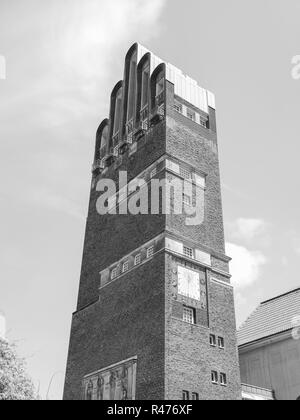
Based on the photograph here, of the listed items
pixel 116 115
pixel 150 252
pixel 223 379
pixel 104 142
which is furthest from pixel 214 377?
pixel 116 115

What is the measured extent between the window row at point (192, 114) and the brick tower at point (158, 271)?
5.2 inches

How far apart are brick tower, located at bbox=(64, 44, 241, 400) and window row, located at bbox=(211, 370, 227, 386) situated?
0.21ft

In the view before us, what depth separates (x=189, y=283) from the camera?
3647 cm

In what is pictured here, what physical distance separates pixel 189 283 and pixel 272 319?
49.8ft

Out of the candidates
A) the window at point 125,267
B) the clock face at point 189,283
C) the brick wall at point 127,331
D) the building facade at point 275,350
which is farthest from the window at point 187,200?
the building facade at point 275,350

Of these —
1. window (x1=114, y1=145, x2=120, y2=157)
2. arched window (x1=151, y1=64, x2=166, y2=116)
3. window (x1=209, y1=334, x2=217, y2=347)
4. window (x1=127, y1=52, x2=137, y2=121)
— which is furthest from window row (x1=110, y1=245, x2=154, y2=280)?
window (x1=127, y1=52, x2=137, y2=121)

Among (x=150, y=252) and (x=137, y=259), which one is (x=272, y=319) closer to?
(x=137, y=259)

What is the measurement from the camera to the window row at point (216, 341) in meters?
35.6

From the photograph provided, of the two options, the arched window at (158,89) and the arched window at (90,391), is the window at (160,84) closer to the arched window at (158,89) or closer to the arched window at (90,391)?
the arched window at (158,89)

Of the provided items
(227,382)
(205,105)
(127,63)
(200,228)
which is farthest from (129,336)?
(127,63)

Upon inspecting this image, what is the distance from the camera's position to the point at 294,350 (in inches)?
1668

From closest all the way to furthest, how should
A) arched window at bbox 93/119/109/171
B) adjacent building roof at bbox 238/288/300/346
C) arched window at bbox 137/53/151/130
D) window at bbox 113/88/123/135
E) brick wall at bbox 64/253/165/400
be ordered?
brick wall at bbox 64/253/165/400
adjacent building roof at bbox 238/288/300/346
arched window at bbox 137/53/151/130
arched window at bbox 93/119/109/171
window at bbox 113/88/123/135

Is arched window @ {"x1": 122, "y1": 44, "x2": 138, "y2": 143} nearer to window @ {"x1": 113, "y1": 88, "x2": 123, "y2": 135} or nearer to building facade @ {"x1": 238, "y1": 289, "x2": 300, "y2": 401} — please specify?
window @ {"x1": 113, "y1": 88, "x2": 123, "y2": 135}

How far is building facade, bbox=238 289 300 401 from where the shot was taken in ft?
137
